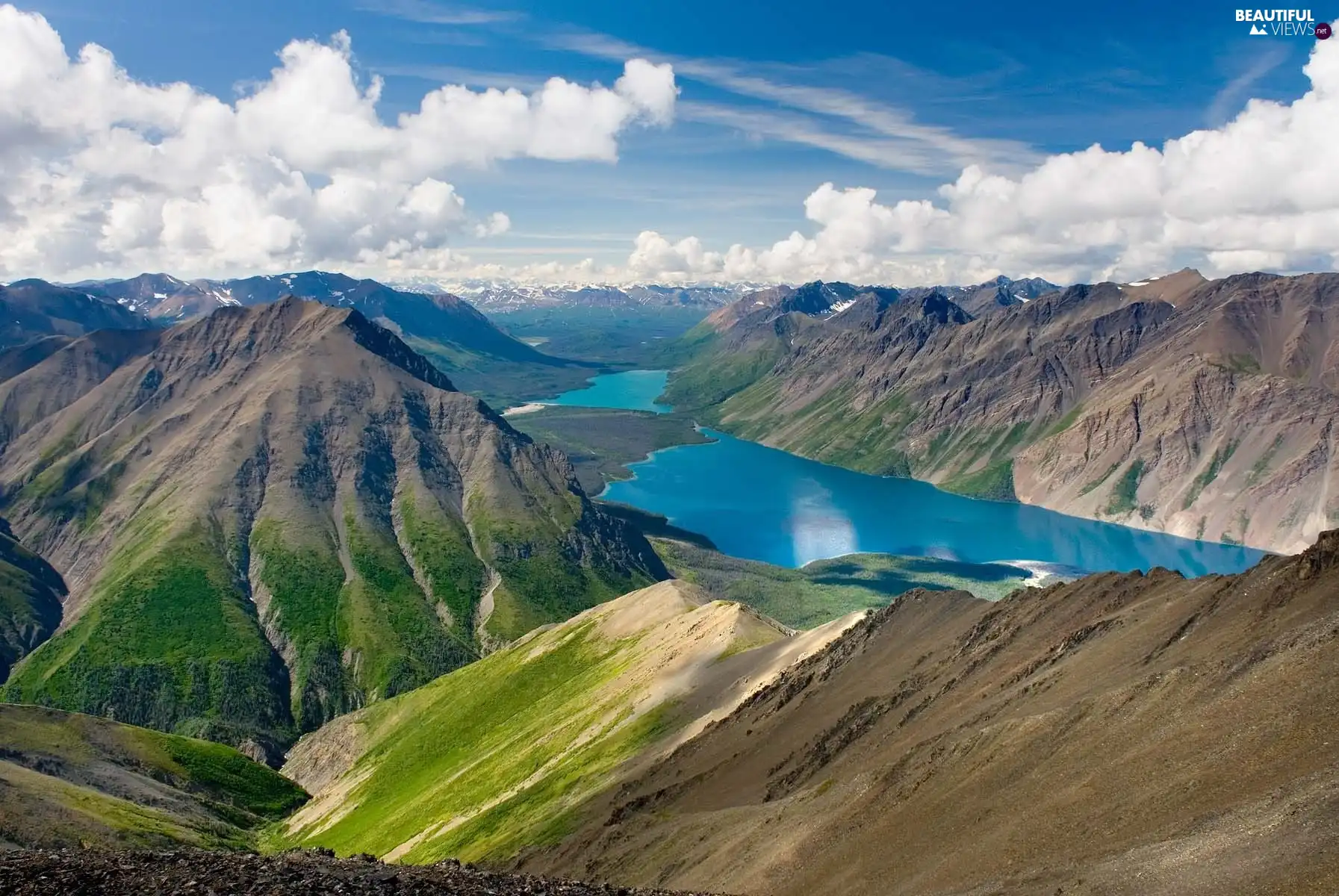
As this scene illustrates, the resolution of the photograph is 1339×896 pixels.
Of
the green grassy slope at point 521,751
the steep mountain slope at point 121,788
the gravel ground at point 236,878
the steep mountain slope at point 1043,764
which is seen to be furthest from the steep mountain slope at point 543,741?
the gravel ground at point 236,878

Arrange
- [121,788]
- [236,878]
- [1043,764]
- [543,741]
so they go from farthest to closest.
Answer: [543,741], [121,788], [1043,764], [236,878]

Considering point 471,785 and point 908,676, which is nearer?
point 908,676

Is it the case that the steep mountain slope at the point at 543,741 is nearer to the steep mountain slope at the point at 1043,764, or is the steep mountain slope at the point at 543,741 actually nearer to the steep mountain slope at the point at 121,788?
the steep mountain slope at the point at 121,788

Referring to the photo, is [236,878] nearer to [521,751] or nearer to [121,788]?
[521,751]

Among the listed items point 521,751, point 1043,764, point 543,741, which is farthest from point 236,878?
point 521,751

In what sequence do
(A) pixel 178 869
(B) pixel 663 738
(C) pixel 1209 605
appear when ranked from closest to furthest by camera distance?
(A) pixel 178 869
(C) pixel 1209 605
(B) pixel 663 738

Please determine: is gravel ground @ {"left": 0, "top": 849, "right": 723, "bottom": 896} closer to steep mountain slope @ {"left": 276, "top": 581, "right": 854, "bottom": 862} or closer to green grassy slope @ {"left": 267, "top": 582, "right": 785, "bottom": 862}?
steep mountain slope @ {"left": 276, "top": 581, "right": 854, "bottom": 862}

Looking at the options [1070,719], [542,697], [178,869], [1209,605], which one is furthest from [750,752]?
[542,697]

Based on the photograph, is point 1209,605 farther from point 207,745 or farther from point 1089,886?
point 207,745
